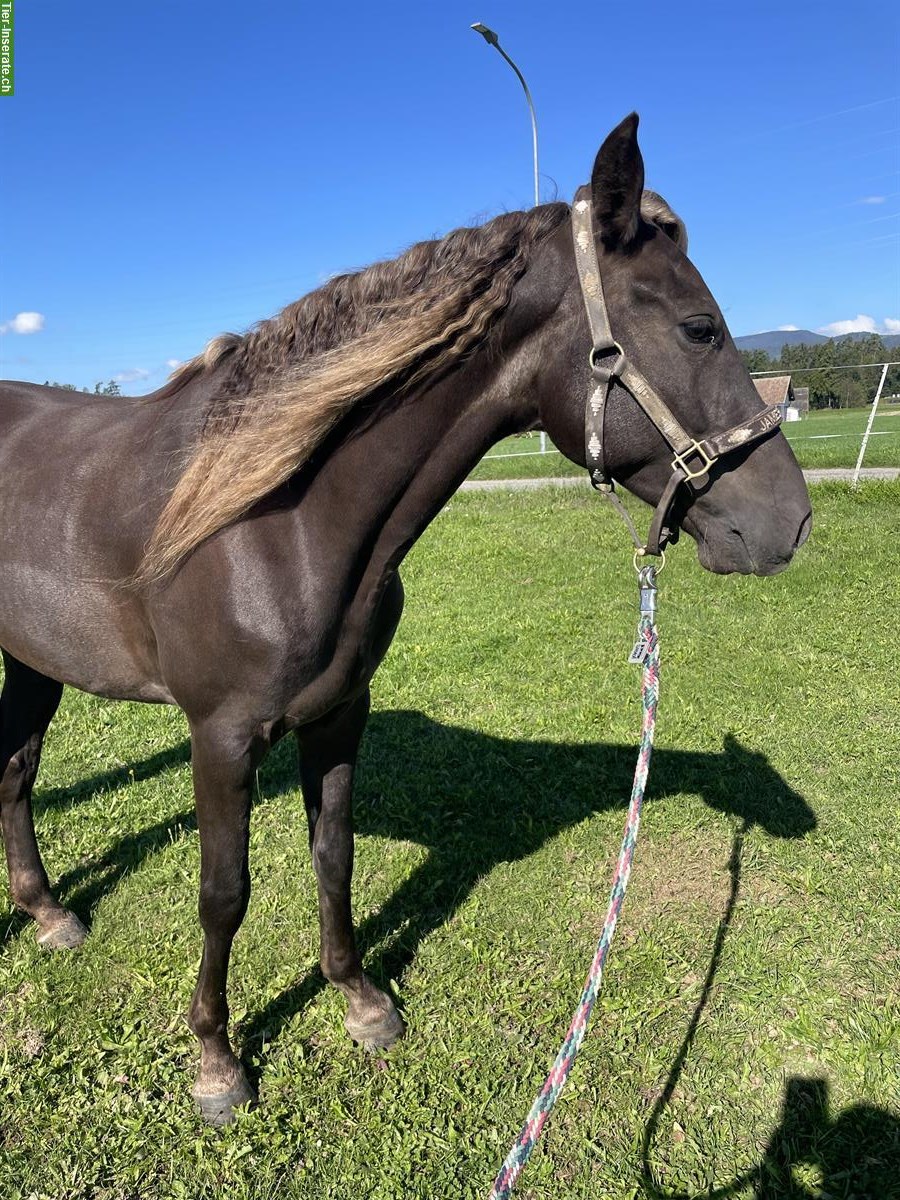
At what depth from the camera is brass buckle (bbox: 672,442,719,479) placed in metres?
1.88

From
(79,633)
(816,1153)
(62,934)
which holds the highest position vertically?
(79,633)

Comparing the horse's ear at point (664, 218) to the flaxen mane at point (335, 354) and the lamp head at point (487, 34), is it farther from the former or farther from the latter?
the lamp head at point (487, 34)

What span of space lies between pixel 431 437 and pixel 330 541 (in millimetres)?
390

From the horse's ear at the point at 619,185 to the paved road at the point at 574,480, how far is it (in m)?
10.8

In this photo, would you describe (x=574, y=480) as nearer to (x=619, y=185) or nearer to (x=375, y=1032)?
(x=375, y=1032)

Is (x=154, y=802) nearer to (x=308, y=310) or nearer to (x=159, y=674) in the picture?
(x=159, y=674)

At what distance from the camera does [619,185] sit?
1795 mm

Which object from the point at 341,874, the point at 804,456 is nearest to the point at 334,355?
the point at 341,874

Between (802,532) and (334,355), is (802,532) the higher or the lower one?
the lower one

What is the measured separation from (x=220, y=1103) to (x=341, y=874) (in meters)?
0.77

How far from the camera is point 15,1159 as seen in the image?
232 centimetres

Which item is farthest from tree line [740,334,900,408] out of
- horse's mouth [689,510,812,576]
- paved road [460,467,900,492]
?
paved road [460,467,900,492]

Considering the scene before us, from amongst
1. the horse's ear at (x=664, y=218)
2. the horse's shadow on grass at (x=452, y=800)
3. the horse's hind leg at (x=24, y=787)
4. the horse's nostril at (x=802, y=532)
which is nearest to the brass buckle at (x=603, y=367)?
the horse's ear at (x=664, y=218)

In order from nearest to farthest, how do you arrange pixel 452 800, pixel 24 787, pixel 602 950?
pixel 602 950 < pixel 24 787 < pixel 452 800
